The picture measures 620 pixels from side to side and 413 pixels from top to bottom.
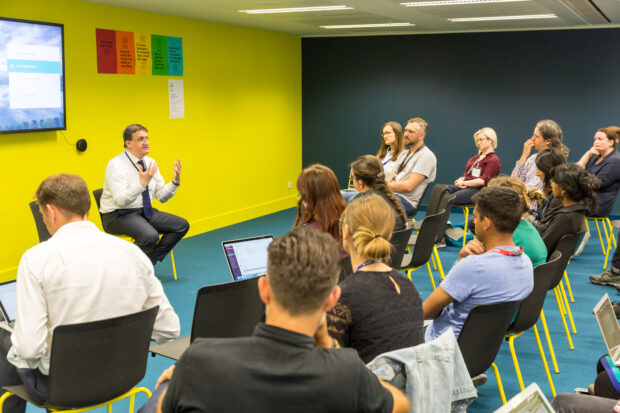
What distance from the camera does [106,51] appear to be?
6.54m

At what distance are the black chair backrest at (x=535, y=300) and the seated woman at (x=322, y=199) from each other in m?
1.03

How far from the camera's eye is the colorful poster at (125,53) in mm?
6699

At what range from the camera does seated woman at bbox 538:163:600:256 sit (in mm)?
4340

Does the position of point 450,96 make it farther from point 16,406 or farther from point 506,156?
point 16,406

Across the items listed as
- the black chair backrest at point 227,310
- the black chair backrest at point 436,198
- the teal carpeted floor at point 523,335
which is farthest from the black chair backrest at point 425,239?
the black chair backrest at point 227,310

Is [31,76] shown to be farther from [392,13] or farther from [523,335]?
[523,335]

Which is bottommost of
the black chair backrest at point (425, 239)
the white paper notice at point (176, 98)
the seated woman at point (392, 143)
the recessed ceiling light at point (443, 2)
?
the black chair backrest at point (425, 239)

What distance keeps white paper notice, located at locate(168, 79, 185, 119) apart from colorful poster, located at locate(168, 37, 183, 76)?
11cm

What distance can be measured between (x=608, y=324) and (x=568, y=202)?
1.80m

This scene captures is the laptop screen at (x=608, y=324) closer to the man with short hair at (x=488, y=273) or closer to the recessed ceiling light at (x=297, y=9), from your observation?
the man with short hair at (x=488, y=273)

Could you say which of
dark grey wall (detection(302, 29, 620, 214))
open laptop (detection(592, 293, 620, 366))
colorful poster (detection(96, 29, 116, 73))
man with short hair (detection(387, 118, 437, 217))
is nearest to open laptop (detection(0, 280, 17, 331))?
open laptop (detection(592, 293, 620, 366))

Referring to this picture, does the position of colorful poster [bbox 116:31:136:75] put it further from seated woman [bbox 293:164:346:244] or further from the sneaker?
the sneaker

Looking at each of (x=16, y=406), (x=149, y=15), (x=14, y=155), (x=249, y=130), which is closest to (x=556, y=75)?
(x=249, y=130)

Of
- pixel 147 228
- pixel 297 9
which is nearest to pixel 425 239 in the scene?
pixel 147 228
